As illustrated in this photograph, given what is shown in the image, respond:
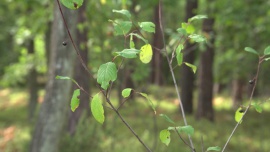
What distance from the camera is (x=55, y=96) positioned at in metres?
4.93

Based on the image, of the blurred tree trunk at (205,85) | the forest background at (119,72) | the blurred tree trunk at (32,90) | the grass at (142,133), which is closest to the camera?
the forest background at (119,72)

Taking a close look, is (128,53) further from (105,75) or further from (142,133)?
(142,133)

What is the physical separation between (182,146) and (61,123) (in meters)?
3.97

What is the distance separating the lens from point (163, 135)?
1841 mm

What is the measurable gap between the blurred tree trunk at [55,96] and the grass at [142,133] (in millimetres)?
1406

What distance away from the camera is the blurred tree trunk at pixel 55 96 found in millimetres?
4875

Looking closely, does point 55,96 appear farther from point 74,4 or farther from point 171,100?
point 171,100

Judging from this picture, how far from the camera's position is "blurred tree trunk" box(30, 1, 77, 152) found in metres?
4.88

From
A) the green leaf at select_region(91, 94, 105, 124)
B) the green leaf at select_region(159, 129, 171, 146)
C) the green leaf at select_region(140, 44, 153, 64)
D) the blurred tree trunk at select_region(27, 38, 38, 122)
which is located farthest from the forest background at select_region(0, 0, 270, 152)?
the green leaf at select_region(159, 129, 171, 146)

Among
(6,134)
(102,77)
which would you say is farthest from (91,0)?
(6,134)

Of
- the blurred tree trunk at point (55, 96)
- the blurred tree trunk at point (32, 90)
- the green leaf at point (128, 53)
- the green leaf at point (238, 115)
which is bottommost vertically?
the blurred tree trunk at point (32, 90)

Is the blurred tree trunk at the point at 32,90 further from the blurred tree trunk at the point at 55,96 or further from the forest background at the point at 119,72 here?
the blurred tree trunk at the point at 55,96

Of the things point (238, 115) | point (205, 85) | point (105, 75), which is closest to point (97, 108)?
point (105, 75)

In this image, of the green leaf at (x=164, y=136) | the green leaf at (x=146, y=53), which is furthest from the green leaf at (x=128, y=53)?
the green leaf at (x=164, y=136)
